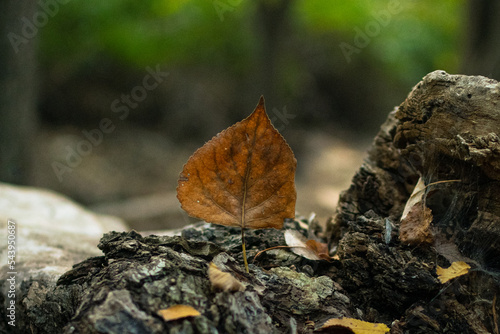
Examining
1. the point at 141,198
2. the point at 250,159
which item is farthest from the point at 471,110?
the point at 141,198

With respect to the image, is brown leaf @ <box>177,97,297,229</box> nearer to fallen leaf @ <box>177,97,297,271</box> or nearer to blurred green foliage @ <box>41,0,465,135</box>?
fallen leaf @ <box>177,97,297,271</box>

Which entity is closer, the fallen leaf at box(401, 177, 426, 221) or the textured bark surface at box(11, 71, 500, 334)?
the textured bark surface at box(11, 71, 500, 334)

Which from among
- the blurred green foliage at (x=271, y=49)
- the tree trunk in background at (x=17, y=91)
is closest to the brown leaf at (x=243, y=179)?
the tree trunk in background at (x=17, y=91)

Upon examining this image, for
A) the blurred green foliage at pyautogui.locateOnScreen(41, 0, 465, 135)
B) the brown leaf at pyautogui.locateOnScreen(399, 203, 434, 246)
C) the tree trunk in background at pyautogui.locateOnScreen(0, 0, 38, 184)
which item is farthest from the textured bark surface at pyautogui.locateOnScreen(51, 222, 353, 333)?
the blurred green foliage at pyautogui.locateOnScreen(41, 0, 465, 135)

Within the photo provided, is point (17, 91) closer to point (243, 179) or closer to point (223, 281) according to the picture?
point (243, 179)

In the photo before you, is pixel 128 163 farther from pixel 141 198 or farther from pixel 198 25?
pixel 198 25

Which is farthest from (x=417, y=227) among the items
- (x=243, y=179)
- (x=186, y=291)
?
(x=186, y=291)

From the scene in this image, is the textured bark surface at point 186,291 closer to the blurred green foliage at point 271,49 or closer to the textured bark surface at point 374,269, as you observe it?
the textured bark surface at point 374,269
